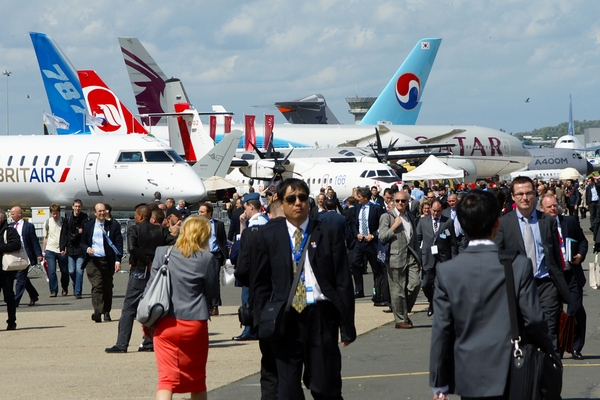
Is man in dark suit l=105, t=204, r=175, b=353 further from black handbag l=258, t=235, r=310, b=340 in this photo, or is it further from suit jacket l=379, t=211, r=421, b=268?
black handbag l=258, t=235, r=310, b=340

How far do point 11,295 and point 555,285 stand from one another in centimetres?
725

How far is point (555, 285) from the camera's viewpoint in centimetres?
550

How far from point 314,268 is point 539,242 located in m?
2.11

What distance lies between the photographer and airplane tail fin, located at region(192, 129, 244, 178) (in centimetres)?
2758

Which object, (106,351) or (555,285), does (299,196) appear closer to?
(555,285)

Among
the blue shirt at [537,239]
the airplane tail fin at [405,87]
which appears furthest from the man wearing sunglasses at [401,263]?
the airplane tail fin at [405,87]

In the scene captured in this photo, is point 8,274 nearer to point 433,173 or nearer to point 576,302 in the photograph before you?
point 576,302

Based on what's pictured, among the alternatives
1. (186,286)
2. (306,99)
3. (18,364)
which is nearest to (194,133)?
(18,364)

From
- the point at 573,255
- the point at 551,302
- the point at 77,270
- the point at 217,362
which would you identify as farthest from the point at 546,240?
the point at 77,270

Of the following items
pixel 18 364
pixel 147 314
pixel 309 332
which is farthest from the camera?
pixel 18 364

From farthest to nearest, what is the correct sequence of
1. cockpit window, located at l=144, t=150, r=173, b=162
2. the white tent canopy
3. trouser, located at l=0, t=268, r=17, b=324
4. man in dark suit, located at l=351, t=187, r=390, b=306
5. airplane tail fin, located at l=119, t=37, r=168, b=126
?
airplane tail fin, located at l=119, t=37, r=168, b=126
the white tent canopy
cockpit window, located at l=144, t=150, r=173, b=162
man in dark suit, located at l=351, t=187, r=390, b=306
trouser, located at l=0, t=268, r=17, b=324

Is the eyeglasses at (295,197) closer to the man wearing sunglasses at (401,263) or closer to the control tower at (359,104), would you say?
the man wearing sunglasses at (401,263)

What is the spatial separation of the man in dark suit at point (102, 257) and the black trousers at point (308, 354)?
6.12 metres

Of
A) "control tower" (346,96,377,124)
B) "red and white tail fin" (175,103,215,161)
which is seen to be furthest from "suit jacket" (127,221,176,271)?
"control tower" (346,96,377,124)
